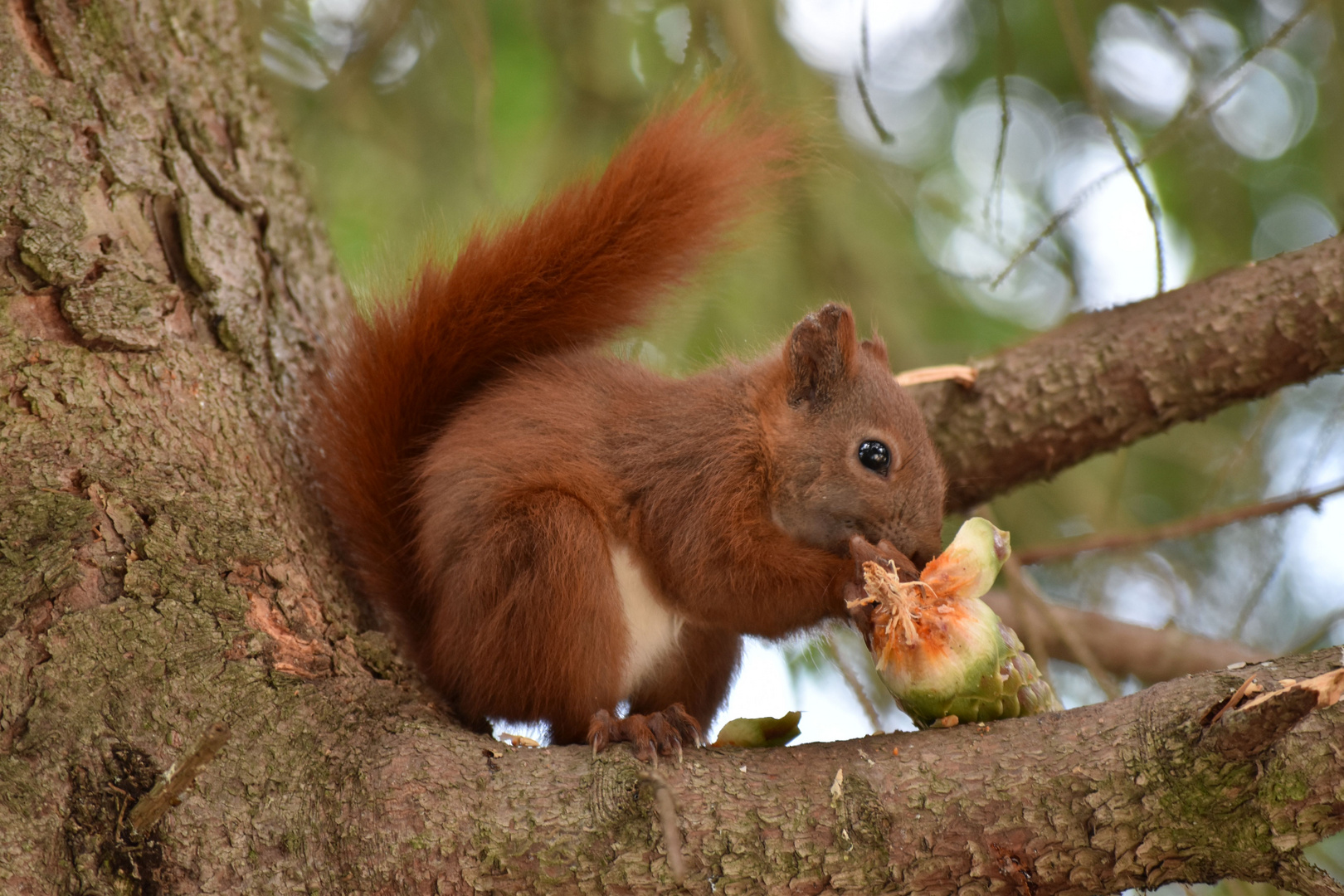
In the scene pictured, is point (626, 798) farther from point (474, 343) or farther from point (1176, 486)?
point (1176, 486)

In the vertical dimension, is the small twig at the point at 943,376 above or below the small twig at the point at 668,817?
above

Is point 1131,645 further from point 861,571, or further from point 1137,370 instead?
point 861,571

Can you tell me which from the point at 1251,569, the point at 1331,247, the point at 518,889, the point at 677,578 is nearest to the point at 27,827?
the point at 518,889

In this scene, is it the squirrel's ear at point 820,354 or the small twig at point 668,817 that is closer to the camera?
the small twig at point 668,817

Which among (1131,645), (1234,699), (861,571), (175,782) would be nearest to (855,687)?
(861,571)

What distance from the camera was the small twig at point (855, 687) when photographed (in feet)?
6.15

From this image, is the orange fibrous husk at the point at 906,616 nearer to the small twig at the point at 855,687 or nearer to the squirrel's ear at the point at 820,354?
the small twig at the point at 855,687

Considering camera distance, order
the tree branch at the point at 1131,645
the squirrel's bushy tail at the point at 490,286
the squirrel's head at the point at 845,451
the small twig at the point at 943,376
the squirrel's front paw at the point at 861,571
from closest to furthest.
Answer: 1. the squirrel's front paw at the point at 861,571
2. the squirrel's bushy tail at the point at 490,286
3. the squirrel's head at the point at 845,451
4. the small twig at the point at 943,376
5. the tree branch at the point at 1131,645

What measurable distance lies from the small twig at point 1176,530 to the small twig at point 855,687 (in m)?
0.48

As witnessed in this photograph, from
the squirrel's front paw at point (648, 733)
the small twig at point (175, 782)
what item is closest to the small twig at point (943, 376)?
the squirrel's front paw at point (648, 733)

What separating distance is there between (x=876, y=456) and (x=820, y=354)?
0.77 feet

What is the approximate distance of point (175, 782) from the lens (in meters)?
1.17

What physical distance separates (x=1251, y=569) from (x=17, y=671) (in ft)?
8.89

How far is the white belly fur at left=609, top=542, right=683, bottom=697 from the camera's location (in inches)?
77.0
